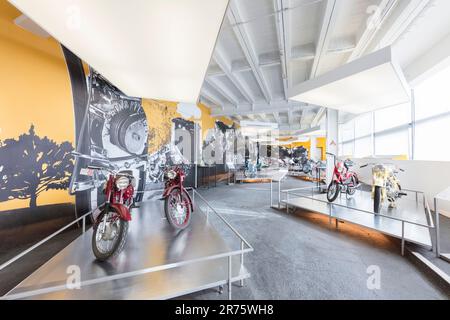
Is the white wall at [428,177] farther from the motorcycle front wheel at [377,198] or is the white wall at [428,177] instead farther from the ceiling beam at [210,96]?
the ceiling beam at [210,96]

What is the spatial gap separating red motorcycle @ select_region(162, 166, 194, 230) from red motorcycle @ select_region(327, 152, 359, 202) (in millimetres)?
2939

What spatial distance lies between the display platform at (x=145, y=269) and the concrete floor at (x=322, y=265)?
20cm

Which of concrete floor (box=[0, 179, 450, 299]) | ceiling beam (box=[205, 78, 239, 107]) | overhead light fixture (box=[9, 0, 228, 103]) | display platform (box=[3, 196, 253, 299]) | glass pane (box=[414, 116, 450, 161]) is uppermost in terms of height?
ceiling beam (box=[205, 78, 239, 107])

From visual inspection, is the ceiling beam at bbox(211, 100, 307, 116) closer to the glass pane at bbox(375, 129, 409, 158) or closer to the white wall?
the glass pane at bbox(375, 129, 409, 158)

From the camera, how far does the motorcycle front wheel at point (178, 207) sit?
2.26 meters

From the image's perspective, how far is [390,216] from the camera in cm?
247

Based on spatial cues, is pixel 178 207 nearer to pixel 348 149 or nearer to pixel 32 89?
pixel 32 89

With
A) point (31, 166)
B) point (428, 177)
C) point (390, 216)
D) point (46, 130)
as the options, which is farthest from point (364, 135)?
point (31, 166)

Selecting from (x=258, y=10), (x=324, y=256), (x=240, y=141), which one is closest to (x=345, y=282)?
(x=324, y=256)

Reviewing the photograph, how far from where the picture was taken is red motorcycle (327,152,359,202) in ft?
11.6

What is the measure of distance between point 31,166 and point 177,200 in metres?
2.25

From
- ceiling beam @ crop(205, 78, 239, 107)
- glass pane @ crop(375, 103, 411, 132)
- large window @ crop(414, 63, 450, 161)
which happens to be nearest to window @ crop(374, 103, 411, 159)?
glass pane @ crop(375, 103, 411, 132)

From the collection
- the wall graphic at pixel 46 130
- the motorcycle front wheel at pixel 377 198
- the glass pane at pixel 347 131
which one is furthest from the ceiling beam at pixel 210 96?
the glass pane at pixel 347 131

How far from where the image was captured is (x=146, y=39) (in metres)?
1.83
